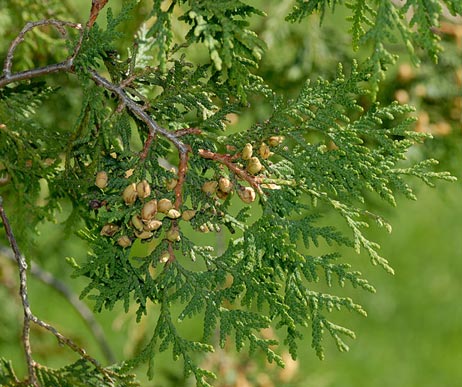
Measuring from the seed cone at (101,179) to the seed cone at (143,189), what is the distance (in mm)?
68

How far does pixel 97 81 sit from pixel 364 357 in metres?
3.94

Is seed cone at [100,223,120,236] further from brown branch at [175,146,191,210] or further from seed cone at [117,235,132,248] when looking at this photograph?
brown branch at [175,146,191,210]

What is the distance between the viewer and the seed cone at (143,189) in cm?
128

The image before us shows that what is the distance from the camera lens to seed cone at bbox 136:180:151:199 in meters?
1.28

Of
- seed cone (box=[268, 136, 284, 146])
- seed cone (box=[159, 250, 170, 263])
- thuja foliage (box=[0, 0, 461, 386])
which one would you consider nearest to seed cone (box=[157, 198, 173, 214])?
thuja foliage (box=[0, 0, 461, 386])

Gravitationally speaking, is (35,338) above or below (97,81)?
below

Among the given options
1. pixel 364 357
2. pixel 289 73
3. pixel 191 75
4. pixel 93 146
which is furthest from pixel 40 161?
pixel 364 357

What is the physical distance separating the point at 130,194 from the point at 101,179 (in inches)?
2.7

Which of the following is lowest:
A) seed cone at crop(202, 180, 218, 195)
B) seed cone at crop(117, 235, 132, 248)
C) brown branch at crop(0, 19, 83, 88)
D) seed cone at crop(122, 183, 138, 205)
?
seed cone at crop(117, 235, 132, 248)

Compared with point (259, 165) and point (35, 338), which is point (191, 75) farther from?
point (35, 338)

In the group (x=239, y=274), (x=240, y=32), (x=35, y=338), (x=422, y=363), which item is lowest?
(x=422, y=363)

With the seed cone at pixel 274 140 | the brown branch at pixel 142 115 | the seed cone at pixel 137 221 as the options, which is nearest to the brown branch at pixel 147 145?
the brown branch at pixel 142 115

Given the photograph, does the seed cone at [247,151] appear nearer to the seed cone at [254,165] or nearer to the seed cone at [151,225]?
the seed cone at [254,165]

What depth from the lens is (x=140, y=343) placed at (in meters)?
2.72
